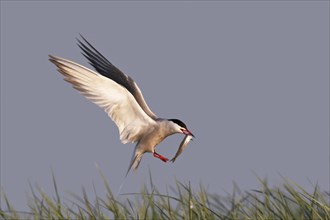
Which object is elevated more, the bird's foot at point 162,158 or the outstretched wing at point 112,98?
A: the outstretched wing at point 112,98

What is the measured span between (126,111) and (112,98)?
1.05ft

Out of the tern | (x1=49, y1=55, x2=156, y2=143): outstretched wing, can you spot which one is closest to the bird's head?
the tern

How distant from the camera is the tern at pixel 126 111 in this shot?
9023mm

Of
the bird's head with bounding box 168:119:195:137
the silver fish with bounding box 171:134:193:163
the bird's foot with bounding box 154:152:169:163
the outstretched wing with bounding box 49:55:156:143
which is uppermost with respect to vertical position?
the outstretched wing with bounding box 49:55:156:143

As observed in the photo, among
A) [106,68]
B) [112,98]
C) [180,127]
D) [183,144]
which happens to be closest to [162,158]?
[183,144]

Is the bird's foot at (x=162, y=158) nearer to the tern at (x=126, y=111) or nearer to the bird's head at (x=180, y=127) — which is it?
the tern at (x=126, y=111)

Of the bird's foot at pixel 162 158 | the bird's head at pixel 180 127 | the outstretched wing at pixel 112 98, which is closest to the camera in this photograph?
the outstretched wing at pixel 112 98

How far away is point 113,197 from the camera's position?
7262 mm

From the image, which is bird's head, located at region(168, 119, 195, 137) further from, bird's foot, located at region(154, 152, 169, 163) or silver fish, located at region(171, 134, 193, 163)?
bird's foot, located at region(154, 152, 169, 163)

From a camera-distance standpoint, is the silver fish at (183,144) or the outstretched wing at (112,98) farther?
the silver fish at (183,144)

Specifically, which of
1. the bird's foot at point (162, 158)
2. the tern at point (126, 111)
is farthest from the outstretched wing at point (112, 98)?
the bird's foot at point (162, 158)

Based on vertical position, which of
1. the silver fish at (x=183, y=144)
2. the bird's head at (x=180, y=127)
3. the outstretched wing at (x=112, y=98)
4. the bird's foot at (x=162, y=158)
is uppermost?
the outstretched wing at (x=112, y=98)

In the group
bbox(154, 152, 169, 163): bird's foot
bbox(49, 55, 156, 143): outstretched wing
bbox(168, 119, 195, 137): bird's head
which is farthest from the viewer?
bbox(154, 152, 169, 163): bird's foot

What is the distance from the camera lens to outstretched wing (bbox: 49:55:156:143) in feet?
29.5
